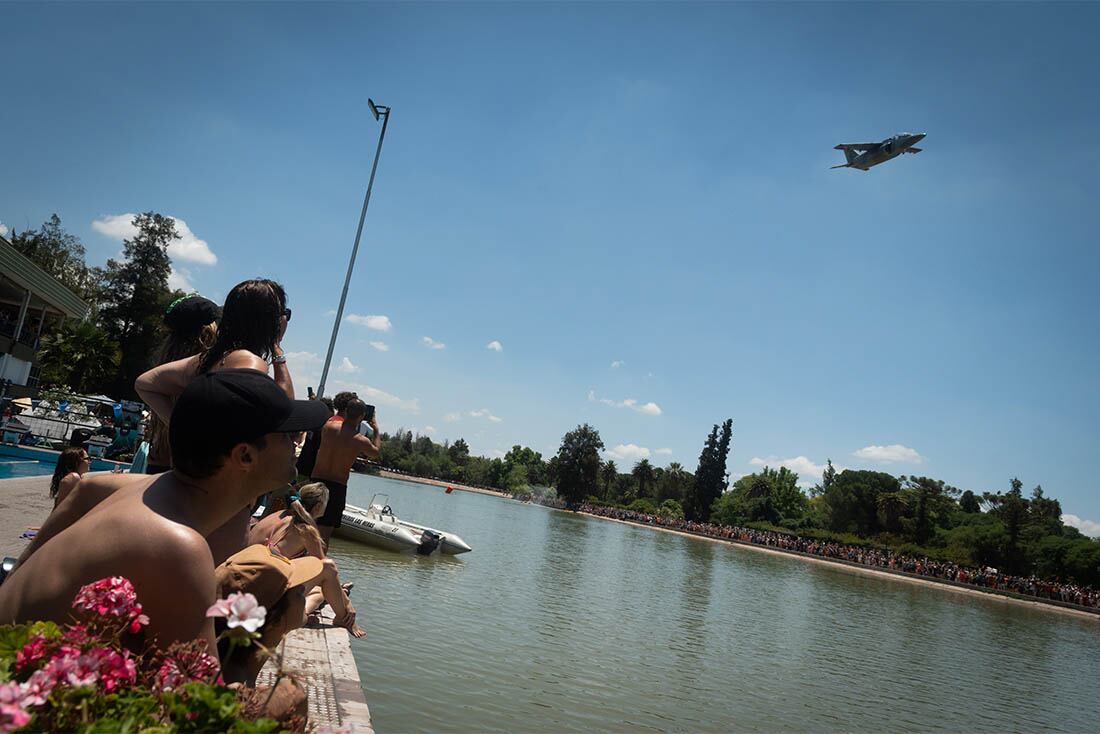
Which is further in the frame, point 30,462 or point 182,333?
point 30,462

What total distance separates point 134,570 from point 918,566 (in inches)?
2042

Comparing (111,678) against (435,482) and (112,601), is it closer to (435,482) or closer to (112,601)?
(112,601)

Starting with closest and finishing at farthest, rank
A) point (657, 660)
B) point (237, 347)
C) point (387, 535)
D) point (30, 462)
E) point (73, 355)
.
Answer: point (237, 347) < point (657, 660) < point (387, 535) < point (30, 462) < point (73, 355)

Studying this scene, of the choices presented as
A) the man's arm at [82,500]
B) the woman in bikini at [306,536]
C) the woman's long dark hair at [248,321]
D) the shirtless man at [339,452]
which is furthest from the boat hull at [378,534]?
the man's arm at [82,500]

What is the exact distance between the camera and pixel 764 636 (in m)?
13.1

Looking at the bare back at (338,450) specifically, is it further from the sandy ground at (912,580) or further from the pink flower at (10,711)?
the sandy ground at (912,580)

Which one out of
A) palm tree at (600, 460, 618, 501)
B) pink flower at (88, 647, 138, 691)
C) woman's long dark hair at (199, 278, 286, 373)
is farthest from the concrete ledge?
palm tree at (600, 460, 618, 501)

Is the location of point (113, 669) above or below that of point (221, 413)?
below

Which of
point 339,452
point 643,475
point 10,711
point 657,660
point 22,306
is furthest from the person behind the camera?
point 643,475

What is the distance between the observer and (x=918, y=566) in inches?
1761

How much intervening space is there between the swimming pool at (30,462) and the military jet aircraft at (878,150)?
20.2m

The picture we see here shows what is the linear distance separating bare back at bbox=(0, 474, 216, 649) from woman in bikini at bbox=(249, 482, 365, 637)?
351 cm

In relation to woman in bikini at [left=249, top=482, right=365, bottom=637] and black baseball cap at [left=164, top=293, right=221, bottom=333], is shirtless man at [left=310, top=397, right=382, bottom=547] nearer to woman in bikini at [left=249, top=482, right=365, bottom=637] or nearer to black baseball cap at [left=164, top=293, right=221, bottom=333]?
woman in bikini at [left=249, top=482, right=365, bottom=637]

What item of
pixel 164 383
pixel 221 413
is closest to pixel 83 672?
pixel 221 413
